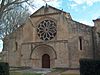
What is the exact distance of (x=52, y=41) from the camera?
3206 centimetres

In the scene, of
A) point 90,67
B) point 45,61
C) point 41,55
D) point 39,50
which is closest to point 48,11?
point 39,50

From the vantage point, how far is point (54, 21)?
32.6 metres

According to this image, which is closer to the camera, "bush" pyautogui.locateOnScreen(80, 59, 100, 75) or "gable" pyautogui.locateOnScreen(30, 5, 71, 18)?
"bush" pyautogui.locateOnScreen(80, 59, 100, 75)

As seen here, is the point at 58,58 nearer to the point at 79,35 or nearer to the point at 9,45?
the point at 79,35

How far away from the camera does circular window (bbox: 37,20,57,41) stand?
32.5m

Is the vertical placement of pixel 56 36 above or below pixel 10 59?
above

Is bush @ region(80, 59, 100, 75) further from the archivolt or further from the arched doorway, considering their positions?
the arched doorway

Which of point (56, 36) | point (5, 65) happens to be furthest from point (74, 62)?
point (5, 65)

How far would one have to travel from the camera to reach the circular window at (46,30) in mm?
32531

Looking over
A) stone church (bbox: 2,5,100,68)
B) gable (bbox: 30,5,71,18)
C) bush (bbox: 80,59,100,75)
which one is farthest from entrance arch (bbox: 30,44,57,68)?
bush (bbox: 80,59,100,75)

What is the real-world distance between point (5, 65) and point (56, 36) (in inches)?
508

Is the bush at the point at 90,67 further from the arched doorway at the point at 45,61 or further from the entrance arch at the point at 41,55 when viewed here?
the arched doorway at the point at 45,61

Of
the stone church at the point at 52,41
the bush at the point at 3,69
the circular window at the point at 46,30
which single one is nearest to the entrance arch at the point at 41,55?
the stone church at the point at 52,41

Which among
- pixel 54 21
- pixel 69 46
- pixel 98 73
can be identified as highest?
pixel 54 21
